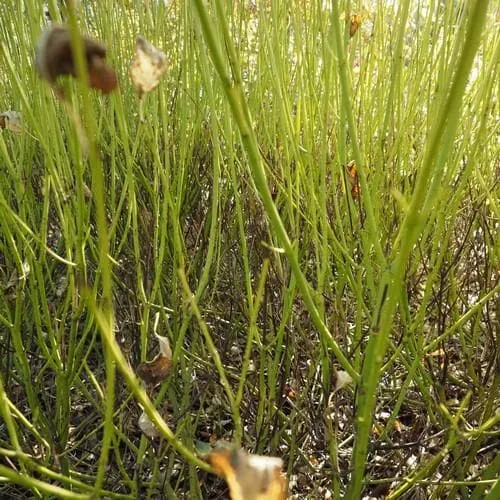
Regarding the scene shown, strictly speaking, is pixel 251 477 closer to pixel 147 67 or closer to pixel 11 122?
pixel 147 67

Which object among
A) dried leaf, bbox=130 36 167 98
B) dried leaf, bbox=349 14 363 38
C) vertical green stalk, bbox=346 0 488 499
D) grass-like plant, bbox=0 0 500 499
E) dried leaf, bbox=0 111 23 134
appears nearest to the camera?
vertical green stalk, bbox=346 0 488 499

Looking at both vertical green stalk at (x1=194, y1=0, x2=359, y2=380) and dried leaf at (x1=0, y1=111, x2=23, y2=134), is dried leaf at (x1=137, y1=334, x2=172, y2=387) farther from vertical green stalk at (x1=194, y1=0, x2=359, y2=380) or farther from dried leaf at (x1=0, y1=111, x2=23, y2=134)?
dried leaf at (x1=0, y1=111, x2=23, y2=134)

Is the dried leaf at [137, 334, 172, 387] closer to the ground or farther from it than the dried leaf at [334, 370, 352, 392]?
farther from it

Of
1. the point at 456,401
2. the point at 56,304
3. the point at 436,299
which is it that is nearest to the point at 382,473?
the point at 456,401

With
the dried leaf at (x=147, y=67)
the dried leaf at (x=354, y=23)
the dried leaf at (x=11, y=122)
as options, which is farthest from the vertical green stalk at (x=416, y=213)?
the dried leaf at (x=11, y=122)

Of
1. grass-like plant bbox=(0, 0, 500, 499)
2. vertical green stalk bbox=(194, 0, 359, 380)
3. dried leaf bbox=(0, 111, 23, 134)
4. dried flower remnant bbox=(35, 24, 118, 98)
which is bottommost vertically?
grass-like plant bbox=(0, 0, 500, 499)

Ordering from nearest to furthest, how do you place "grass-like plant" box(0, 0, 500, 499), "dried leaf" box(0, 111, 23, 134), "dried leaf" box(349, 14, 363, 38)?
"grass-like plant" box(0, 0, 500, 499) → "dried leaf" box(0, 111, 23, 134) → "dried leaf" box(349, 14, 363, 38)

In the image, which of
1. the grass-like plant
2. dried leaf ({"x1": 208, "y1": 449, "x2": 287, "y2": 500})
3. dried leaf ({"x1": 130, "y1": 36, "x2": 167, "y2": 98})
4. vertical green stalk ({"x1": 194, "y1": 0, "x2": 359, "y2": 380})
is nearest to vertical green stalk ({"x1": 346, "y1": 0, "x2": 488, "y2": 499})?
the grass-like plant
